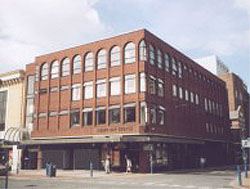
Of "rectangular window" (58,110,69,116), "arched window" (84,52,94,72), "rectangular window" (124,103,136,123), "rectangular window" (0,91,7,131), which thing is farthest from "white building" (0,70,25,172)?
"rectangular window" (124,103,136,123)

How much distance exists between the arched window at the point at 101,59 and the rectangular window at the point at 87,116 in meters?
5.23

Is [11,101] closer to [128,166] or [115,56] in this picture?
[115,56]

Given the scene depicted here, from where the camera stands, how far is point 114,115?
114 feet

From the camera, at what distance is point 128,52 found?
116 ft

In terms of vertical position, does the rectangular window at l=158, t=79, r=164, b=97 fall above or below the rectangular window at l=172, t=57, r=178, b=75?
below

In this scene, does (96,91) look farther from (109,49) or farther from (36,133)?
(36,133)

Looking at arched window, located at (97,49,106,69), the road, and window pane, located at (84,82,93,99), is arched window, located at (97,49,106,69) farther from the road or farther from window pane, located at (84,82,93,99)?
the road

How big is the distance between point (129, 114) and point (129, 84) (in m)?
3.31

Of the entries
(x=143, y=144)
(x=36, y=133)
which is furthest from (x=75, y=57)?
(x=143, y=144)

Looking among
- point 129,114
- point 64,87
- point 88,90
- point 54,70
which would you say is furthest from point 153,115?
point 54,70

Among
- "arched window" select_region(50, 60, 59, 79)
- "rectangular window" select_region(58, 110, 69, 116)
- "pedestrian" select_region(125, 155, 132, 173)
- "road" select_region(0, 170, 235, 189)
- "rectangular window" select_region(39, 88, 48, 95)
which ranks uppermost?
"arched window" select_region(50, 60, 59, 79)

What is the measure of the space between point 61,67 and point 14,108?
9.84 meters

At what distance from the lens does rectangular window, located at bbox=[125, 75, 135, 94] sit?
112 ft

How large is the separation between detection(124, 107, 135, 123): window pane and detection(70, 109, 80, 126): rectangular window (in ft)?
21.8
